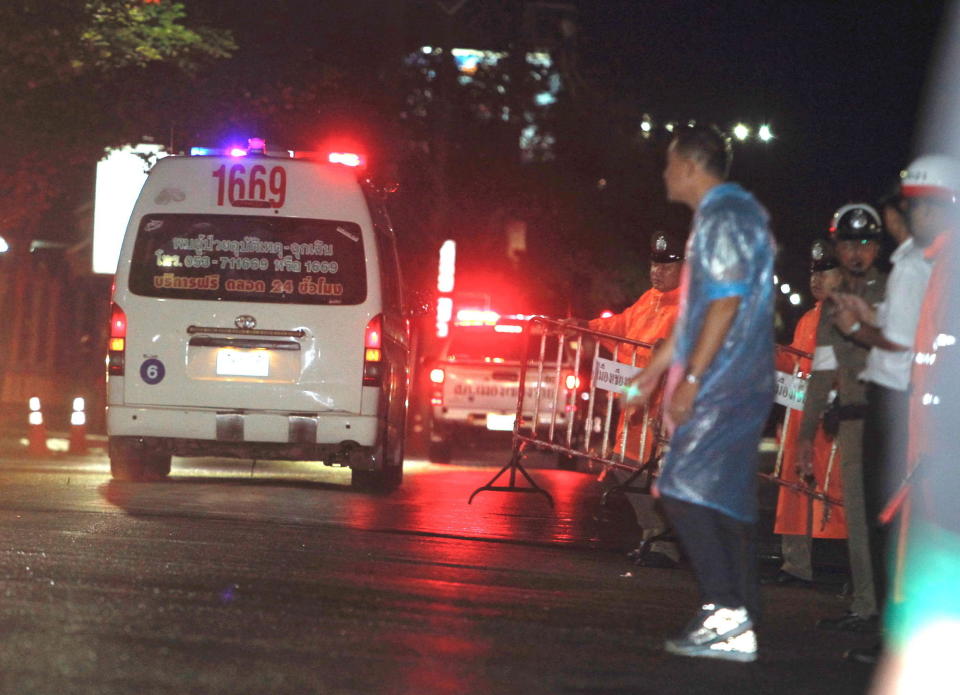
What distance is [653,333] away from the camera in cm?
1052

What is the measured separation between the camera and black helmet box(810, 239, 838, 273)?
31.9 feet

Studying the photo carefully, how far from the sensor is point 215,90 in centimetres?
2427

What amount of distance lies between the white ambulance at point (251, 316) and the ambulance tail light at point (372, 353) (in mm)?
11

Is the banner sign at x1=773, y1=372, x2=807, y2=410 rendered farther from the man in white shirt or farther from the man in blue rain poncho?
the man in blue rain poncho

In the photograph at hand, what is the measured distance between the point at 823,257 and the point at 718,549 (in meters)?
4.18

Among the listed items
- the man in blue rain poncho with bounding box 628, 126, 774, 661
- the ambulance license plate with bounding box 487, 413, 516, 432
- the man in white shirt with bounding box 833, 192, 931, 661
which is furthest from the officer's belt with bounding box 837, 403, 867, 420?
the ambulance license plate with bounding box 487, 413, 516, 432

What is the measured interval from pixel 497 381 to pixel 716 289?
50.9 feet

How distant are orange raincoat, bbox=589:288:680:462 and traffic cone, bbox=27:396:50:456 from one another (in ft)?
29.5

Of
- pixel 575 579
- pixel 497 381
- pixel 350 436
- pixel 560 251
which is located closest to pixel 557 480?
pixel 497 381

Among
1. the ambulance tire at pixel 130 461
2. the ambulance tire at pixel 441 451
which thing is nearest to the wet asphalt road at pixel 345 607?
the ambulance tire at pixel 130 461

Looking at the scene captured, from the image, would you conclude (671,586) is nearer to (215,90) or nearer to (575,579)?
(575,579)

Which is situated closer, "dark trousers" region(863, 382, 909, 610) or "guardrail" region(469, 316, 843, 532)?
"dark trousers" region(863, 382, 909, 610)

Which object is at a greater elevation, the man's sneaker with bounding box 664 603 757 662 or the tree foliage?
the tree foliage

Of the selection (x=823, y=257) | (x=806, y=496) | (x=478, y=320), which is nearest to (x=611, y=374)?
(x=823, y=257)
